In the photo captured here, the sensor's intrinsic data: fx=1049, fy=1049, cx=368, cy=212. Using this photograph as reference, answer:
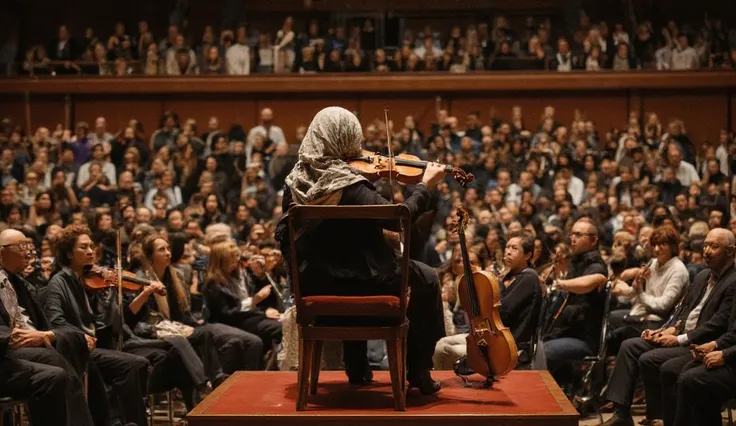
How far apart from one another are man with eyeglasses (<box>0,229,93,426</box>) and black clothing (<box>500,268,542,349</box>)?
2490 mm

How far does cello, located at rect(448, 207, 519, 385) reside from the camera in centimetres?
472

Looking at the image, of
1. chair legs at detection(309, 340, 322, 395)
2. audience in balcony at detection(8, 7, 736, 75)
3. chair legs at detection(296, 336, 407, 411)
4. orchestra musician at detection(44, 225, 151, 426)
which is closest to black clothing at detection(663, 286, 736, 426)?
chair legs at detection(296, 336, 407, 411)

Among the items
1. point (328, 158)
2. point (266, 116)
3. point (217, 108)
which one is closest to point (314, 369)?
point (328, 158)

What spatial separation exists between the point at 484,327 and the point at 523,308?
1.67 metres

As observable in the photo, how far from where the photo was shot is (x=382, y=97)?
1677 centimetres

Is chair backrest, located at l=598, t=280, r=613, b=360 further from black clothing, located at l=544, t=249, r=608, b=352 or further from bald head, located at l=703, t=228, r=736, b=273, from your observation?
bald head, located at l=703, t=228, r=736, b=273

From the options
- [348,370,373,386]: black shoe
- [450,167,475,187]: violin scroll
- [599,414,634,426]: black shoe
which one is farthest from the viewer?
[599,414,634,426]: black shoe

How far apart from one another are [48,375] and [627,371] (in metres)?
3.43

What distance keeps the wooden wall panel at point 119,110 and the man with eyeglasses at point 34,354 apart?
11.5 m

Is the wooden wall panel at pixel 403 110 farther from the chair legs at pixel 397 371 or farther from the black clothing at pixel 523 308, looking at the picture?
the chair legs at pixel 397 371

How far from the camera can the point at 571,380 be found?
696 cm

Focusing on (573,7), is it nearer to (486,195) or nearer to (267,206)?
(486,195)

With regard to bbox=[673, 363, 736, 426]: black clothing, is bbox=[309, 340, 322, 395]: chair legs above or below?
above

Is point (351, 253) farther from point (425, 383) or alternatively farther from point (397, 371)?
point (425, 383)
